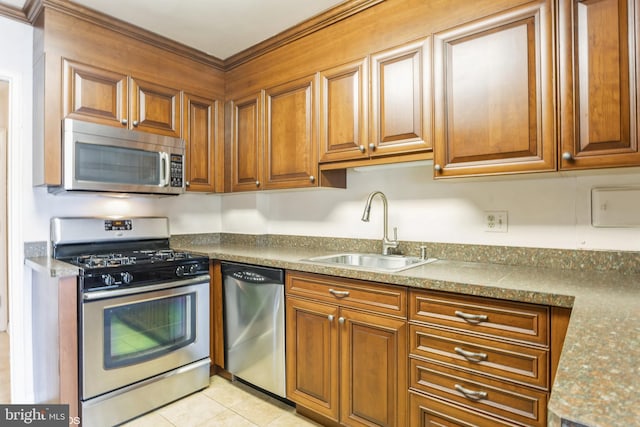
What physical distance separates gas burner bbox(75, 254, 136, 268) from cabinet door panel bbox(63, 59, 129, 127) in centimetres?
84

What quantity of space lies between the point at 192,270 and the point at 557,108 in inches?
82.4

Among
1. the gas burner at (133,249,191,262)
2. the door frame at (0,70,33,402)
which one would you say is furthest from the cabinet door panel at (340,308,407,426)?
the door frame at (0,70,33,402)

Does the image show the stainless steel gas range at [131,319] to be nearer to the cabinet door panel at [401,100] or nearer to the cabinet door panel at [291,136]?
the cabinet door panel at [291,136]

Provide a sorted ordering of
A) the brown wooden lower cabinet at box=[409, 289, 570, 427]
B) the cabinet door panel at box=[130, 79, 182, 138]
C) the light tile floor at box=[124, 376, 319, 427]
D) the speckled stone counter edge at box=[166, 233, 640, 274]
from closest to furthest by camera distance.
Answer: the brown wooden lower cabinet at box=[409, 289, 570, 427] → the speckled stone counter edge at box=[166, 233, 640, 274] → the light tile floor at box=[124, 376, 319, 427] → the cabinet door panel at box=[130, 79, 182, 138]

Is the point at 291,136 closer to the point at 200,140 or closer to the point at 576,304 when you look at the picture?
the point at 200,140

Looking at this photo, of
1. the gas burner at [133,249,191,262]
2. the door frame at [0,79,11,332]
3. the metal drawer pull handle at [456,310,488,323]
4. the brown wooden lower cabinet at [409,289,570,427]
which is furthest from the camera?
the door frame at [0,79,11,332]

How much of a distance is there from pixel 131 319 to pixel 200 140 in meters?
1.37

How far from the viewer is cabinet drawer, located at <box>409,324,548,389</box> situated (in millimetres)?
1288

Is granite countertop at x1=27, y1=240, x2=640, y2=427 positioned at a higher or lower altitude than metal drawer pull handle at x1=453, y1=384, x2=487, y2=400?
higher

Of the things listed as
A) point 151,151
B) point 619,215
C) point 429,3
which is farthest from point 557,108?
point 151,151

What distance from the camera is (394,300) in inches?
63.7

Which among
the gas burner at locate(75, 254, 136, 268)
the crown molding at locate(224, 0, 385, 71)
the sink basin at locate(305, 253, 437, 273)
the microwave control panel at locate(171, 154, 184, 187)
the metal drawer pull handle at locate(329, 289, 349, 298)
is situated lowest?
the metal drawer pull handle at locate(329, 289, 349, 298)

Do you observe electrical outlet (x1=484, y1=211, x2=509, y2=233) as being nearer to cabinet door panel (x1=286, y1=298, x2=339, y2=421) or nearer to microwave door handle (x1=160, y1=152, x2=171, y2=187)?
cabinet door panel (x1=286, y1=298, x2=339, y2=421)

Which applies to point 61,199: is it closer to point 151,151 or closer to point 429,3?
point 151,151
